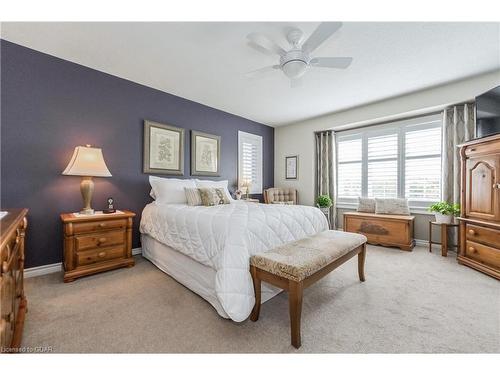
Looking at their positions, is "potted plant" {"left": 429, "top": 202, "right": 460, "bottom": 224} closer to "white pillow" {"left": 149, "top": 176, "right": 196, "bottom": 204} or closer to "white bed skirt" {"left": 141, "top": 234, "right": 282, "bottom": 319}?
"white bed skirt" {"left": 141, "top": 234, "right": 282, "bottom": 319}

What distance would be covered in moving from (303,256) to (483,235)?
2.56 meters

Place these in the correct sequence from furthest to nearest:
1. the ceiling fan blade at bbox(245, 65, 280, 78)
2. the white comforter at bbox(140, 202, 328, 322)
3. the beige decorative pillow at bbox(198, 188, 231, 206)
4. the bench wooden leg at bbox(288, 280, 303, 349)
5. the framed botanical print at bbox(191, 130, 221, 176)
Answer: the framed botanical print at bbox(191, 130, 221, 176) → the beige decorative pillow at bbox(198, 188, 231, 206) → the ceiling fan blade at bbox(245, 65, 280, 78) → the white comforter at bbox(140, 202, 328, 322) → the bench wooden leg at bbox(288, 280, 303, 349)

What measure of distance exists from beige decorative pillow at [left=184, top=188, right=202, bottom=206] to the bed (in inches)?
14.6

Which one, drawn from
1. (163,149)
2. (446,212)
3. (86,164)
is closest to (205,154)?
(163,149)

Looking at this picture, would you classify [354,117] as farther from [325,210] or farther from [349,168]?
[325,210]

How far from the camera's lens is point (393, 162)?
421 centimetres

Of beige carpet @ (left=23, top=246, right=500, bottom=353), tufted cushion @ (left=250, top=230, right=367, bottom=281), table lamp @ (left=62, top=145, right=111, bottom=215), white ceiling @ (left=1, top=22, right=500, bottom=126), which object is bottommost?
beige carpet @ (left=23, top=246, right=500, bottom=353)

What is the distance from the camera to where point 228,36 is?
7.23 ft

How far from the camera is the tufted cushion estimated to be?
58.1 inches

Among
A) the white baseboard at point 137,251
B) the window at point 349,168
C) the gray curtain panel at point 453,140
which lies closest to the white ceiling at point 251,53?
the gray curtain panel at point 453,140

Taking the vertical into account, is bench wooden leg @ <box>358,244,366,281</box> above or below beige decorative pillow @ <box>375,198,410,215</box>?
below

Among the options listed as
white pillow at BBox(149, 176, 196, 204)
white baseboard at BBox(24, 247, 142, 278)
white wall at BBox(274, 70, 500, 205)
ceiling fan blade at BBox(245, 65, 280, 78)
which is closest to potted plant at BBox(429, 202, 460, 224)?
white wall at BBox(274, 70, 500, 205)
